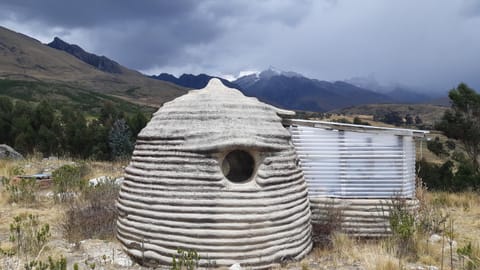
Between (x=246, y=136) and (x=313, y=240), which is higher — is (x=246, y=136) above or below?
above

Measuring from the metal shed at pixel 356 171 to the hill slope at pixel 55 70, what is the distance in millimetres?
117304

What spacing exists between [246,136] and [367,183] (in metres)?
3.17

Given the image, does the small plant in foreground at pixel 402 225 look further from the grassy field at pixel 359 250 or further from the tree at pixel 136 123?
the tree at pixel 136 123

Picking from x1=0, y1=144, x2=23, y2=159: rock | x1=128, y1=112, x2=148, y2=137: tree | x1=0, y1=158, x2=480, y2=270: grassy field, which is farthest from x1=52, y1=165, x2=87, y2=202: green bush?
x1=128, y1=112, x2=148, y2=137: tree

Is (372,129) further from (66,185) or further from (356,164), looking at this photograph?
(66,185)

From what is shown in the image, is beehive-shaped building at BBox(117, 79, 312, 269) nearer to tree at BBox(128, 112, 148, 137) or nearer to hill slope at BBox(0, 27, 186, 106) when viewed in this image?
tree at BBox(128, 112, 148, 137)

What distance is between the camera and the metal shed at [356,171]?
8.48 m

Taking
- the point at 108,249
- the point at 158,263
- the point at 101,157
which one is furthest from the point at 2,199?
the point at 101,157

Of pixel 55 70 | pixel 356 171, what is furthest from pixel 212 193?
pixel 55 70

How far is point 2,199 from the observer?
12.5m

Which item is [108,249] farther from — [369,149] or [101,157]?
[101,157]

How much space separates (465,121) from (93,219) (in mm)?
18357

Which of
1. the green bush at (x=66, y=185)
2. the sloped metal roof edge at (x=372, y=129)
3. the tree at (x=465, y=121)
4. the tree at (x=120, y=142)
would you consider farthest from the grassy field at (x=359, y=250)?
the tree at (x=120, y=142)

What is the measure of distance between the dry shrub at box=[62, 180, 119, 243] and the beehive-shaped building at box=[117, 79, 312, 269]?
52.0 inches
